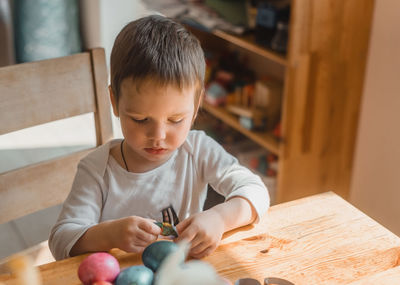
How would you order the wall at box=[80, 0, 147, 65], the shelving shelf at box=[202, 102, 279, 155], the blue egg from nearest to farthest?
1. the blue egg
2. the wall at box=[80, 0, 147, 65]
3. the shelving shelf at box=[202, 102, 279, 155]

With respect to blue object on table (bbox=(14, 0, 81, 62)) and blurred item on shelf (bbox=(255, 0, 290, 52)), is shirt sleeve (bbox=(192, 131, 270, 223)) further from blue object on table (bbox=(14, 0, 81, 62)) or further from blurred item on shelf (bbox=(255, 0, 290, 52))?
blue object on table (bbox=(14, 0, 81, 62))

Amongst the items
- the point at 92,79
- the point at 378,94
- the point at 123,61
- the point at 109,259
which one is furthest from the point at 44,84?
the point at 378,94

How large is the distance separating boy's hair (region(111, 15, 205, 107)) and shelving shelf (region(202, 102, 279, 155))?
1185 millimetres

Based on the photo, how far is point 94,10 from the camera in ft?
5.89

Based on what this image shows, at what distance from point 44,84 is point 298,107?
1.11 m

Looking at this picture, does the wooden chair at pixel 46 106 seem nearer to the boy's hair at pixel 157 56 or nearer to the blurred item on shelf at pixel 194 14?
the boy's hair at pixel 157 56

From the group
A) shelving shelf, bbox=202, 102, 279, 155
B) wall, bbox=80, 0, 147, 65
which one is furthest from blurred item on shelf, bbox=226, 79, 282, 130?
wall, bbox=80, 0, 147, 65

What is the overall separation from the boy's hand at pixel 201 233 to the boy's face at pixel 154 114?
0.54ft

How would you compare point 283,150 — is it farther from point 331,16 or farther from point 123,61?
point 123,61

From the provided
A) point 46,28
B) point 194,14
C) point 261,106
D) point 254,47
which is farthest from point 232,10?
point 46,28

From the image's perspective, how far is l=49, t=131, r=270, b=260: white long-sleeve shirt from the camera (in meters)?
0.94

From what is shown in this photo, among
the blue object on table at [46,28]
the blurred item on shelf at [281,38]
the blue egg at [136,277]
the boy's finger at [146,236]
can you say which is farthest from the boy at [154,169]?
the blue object on table at [46,28]

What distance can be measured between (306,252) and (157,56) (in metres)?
0.42

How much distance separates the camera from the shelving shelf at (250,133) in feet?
6.82
